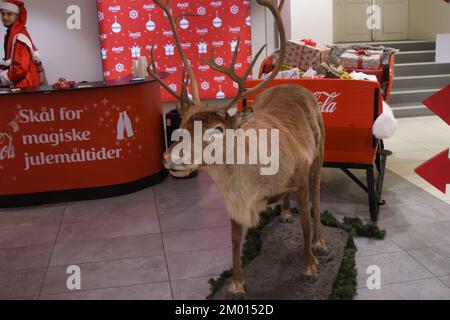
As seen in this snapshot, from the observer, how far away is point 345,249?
3.73 m

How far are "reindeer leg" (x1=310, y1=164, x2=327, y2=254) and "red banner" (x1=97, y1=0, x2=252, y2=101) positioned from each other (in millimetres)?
5289

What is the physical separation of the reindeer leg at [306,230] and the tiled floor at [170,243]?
0.34m

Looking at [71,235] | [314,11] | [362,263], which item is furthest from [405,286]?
[314,11]

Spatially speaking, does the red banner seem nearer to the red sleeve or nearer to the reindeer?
the red sleeve

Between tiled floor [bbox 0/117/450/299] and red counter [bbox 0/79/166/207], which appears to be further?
red counter [bbox 0/79/166/207]

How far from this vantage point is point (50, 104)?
5008 mm

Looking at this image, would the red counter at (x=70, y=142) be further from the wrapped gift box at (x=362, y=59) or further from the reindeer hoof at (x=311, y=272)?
the reindeer hoof at (x=311, y=272)

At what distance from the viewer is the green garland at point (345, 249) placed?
3.19m

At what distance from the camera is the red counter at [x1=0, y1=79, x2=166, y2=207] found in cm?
501

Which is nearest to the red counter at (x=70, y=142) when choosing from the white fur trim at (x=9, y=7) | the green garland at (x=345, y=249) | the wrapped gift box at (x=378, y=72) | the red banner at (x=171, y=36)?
the white fur trim at (x=9, y=7)

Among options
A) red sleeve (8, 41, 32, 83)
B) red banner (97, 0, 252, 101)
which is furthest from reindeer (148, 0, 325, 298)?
red banner (97, 0, 252, 101)

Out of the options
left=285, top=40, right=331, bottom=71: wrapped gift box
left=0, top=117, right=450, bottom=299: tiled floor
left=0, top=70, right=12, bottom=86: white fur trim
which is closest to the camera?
left=0, top=117, right=450, bottom=299: tiled floor

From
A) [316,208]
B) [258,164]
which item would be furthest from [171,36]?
[258,164]

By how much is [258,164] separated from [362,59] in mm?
3020
